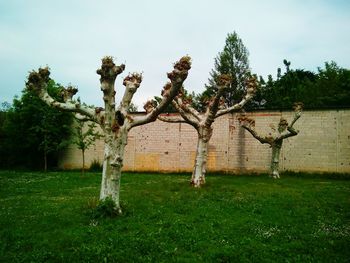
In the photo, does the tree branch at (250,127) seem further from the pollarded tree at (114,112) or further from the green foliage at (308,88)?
the green foliage at (308,88)

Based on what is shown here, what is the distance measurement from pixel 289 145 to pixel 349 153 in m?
4.86

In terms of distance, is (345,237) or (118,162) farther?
(118,162)

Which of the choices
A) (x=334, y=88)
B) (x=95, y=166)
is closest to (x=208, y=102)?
(x=95, y=166)

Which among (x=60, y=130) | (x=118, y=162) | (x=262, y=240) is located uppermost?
(x=60, y=130)

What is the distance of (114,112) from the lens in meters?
14.5

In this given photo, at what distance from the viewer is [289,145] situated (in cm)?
3153

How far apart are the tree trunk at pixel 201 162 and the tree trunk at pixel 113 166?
8.06 meters

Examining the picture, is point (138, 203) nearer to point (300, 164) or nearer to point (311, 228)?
point (311, 228)

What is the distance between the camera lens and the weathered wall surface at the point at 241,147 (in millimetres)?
30172

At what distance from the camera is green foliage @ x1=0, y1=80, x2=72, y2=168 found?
3897cm

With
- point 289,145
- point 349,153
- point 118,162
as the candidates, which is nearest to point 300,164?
point 289,145

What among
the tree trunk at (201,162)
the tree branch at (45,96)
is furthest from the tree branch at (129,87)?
the tree trunk at (201,162)

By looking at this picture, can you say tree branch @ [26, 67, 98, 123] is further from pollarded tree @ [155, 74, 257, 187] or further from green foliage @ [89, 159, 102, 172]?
green foliage @ [89, 159, 102, 172]

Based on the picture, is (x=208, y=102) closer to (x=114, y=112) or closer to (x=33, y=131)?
(x=114, y=112)
